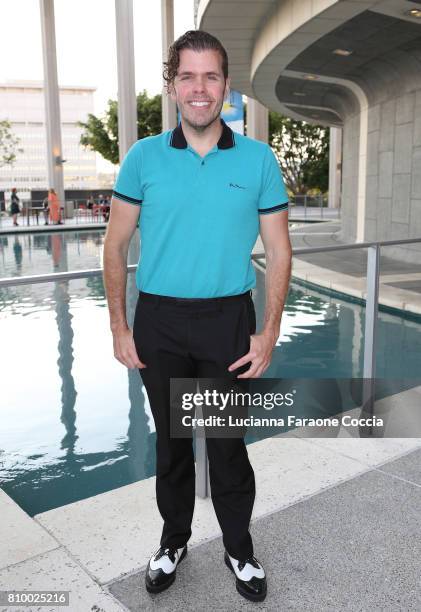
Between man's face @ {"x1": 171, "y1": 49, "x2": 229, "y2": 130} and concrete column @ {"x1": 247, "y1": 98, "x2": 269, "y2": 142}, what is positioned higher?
concrete column @ {"x1": 247, "y1": 98, "x2": 269, "y2": 142}

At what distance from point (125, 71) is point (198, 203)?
1246 inches

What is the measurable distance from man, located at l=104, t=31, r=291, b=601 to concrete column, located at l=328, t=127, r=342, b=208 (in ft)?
141

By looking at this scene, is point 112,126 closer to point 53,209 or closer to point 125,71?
point 125,71

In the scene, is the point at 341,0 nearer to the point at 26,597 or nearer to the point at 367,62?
the point at 367,62

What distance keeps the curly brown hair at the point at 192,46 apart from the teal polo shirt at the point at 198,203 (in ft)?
0.71

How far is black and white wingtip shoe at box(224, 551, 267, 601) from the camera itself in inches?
92.9

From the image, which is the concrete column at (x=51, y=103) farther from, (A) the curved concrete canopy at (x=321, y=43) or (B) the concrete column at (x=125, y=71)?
(A) the curved concrete canopy at (x=321, y=43)

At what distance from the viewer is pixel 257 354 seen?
7.41 feet

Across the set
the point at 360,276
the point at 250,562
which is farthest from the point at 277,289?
the point at 360,276

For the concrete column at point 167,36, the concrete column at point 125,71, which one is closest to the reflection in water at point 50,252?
the concrete column at point 125,71

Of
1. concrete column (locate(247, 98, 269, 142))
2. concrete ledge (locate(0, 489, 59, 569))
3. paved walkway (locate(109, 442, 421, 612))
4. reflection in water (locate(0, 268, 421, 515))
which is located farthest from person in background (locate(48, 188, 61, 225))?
paved walkway (locate(109, 442, 421, 612))

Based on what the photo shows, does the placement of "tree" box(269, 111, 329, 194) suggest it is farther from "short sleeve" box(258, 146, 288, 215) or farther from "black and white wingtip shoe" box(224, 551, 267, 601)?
"black and white wingtip shoe" box(224, 551, 267, 601)

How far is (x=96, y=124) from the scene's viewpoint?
49031 millimetres

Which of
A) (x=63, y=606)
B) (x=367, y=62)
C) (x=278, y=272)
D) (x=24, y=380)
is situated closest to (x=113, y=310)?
(x=278, y=272)
